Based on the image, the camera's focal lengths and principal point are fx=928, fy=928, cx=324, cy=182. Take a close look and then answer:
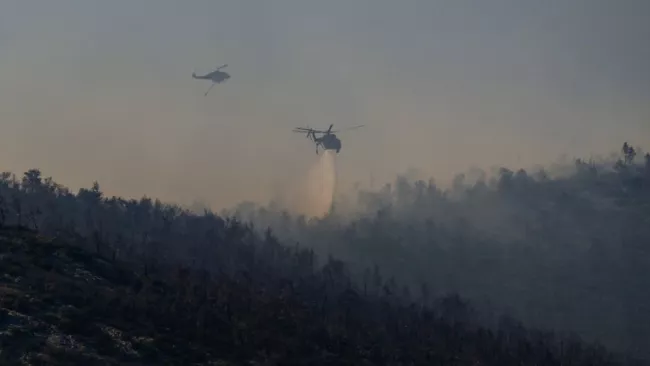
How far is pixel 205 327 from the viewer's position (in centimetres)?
7950

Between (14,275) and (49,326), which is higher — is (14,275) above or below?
above

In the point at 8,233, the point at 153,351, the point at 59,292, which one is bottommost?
the point at 153,351

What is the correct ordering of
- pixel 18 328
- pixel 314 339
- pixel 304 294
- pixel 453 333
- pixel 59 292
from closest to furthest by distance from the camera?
1. pixel 18 328
2. pixel 59 292
3. pixel 314 339
4. pixel 453 333
5. pixel 304 294

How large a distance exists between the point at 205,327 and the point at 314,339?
15.9m

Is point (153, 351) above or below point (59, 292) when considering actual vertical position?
below

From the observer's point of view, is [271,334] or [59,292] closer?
[59,292]

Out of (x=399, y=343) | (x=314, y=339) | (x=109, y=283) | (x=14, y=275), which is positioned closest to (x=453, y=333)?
(x=399, y=343)

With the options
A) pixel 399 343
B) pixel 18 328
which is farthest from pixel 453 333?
pixel 18 328

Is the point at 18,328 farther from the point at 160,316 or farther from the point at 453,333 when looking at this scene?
the point at 453,333

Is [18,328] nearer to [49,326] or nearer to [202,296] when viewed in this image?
[49,326]

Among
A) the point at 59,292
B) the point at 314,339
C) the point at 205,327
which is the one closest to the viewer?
the point at 59,292

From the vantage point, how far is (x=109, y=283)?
283ft

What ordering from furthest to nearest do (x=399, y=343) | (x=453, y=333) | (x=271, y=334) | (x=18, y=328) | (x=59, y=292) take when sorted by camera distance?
1. (x=453, y=333)
2. (x=399, y=343)
3. (x=271, y=334)
4. (x=59, y=292)
5. (x=18, y=328)

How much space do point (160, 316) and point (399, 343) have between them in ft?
172
